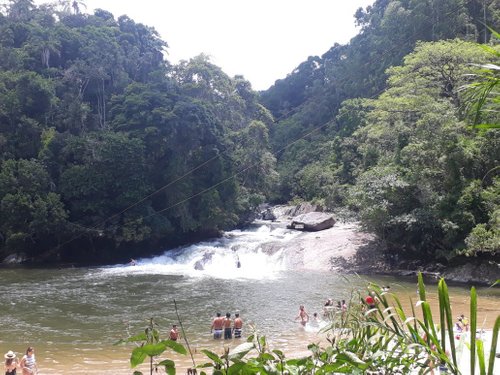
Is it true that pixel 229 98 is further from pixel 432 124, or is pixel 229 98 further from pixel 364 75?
pixel 432 124

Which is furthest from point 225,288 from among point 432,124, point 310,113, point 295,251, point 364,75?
point 310,113

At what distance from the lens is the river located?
14.1m

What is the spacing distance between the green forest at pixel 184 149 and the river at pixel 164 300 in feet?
12.0

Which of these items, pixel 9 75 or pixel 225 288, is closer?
pixel 225 288

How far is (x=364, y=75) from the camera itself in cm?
5738

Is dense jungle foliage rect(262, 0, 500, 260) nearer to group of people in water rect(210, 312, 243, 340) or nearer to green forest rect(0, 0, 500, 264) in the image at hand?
green forest rect(0, 0, 500, 264)

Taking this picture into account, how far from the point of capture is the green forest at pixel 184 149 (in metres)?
24.0

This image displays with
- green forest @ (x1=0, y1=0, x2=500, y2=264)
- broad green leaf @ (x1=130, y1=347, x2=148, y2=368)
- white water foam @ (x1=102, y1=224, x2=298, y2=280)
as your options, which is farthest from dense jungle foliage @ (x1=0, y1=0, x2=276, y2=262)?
broad green leaf @ (x1=130, y1=347, x2=148, y2=368)

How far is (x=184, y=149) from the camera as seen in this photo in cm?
3600

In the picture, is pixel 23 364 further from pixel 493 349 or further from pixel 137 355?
pixel 493 349

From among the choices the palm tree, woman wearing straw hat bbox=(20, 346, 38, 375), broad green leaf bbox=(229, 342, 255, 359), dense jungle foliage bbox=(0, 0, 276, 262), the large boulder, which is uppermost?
dense jungle foliage bbox=(0, 0, 276, 262)

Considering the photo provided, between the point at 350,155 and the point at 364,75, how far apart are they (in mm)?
21659

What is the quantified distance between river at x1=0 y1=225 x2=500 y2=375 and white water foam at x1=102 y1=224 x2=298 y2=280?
0.07m

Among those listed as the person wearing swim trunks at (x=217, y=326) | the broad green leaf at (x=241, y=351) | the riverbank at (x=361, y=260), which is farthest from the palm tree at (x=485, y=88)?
the riverbank at (x=361, y=260)
